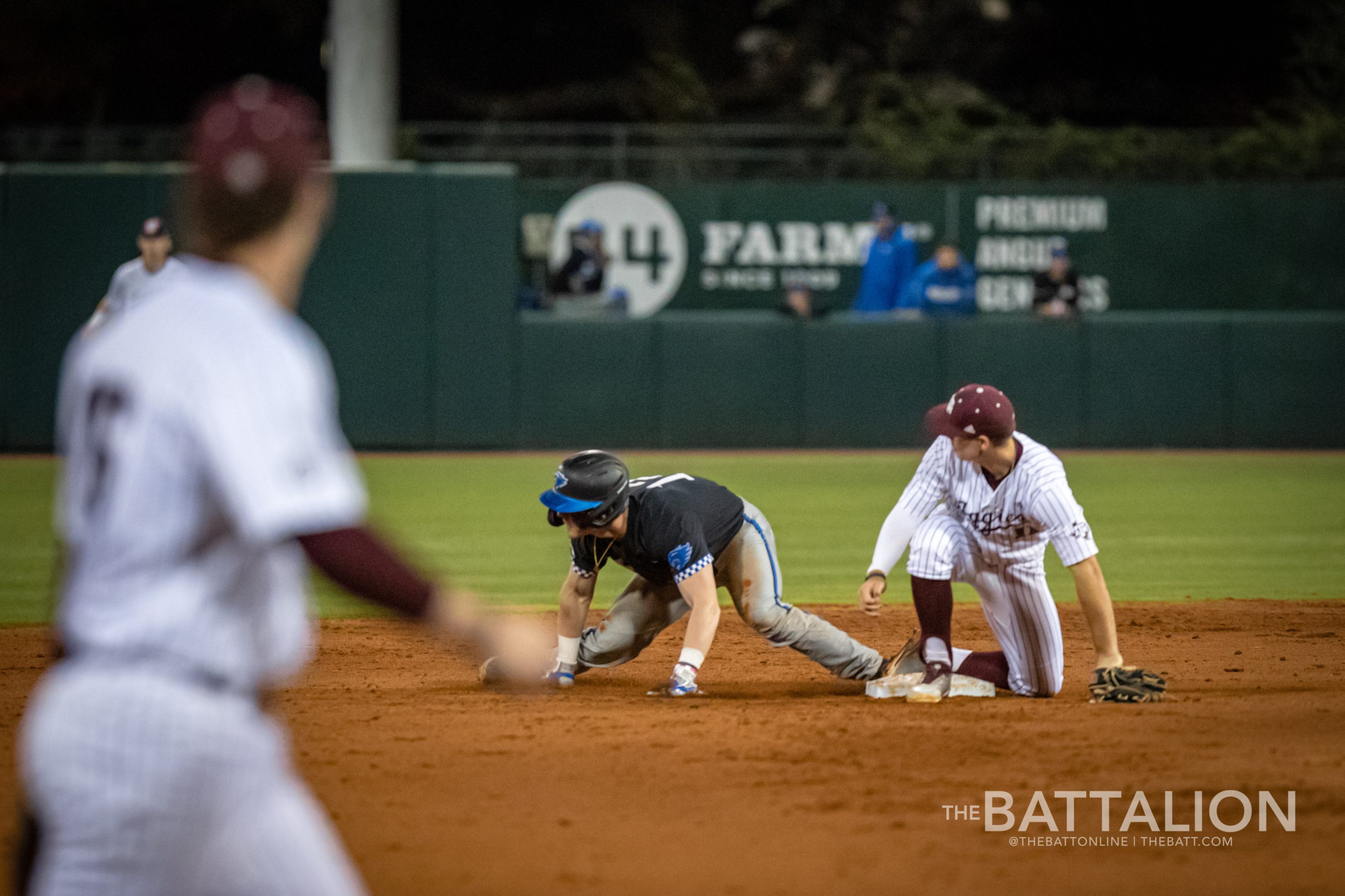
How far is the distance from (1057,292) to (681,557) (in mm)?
13944

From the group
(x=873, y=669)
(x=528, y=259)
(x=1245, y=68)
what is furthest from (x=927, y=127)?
(x=873, y=669)

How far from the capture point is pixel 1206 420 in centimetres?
1912

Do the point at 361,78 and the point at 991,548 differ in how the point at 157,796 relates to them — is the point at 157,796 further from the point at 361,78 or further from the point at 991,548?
the point at 361,78

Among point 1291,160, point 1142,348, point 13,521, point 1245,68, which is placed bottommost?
point 13,521

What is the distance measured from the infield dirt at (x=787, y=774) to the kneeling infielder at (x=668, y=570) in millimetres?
198

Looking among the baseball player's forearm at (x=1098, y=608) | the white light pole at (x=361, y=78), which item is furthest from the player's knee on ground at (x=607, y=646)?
the white light pole at (x=361, y=78)

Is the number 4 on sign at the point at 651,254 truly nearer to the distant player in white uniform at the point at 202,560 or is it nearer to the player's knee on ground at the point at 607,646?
the player's knee on ground at the point at 607,646

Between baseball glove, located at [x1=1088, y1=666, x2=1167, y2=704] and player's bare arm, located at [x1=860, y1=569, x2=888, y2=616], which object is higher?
player's bare arm, located at [x1=860, y1=569, x2=888, y2=616]

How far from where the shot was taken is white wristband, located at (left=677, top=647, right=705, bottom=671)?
6180 millimetres

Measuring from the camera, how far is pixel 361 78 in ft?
61.6

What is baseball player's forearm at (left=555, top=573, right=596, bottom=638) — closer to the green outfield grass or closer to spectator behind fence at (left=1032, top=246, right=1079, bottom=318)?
the green outfield grass

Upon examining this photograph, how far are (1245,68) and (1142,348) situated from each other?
1584 cm

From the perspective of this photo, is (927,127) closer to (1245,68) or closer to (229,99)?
(1245,68)

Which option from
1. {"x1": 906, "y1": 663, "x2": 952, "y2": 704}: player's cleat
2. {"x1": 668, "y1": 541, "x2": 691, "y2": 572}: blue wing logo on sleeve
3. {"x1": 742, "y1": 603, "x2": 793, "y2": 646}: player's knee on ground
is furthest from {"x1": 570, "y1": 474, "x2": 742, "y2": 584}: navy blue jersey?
{"x1": 906, "y1": 663, "x2": 952, "y2": 704}: player's cleat
